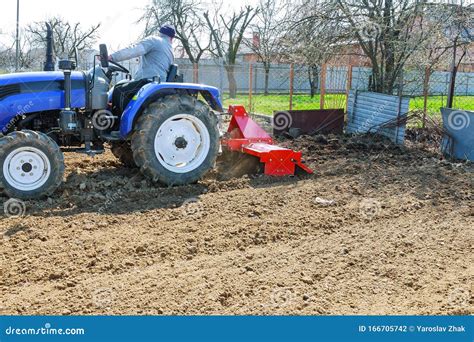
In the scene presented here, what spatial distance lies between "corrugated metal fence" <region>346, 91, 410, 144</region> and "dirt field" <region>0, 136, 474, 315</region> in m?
2.93

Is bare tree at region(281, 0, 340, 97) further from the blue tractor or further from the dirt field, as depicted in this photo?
the blue tractor

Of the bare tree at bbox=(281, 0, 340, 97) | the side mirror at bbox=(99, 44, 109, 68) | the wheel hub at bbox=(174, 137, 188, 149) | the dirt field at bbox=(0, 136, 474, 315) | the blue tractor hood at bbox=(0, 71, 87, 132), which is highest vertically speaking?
the bare tree at bbox=(281, 0, 340, 97)

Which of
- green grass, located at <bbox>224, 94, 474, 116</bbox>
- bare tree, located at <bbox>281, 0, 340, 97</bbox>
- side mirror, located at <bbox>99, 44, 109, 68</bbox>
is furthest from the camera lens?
green grass, located at <bbox>224, 94, 474, 116</bbox>

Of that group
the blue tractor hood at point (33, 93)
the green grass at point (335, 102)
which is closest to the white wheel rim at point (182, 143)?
the blue tractor hood at point (33, 93)

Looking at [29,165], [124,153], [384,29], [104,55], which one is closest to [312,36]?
[384,29]

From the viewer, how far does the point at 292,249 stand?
14.2 feet

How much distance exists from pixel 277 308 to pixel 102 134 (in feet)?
11.6

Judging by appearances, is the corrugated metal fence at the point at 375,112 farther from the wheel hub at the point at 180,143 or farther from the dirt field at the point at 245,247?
the wheel hub at the point at 180,143

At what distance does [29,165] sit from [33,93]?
860 millimetres

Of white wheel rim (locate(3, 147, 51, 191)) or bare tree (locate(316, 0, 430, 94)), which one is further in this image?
bare tree (locate(316, 0, 430, 94))

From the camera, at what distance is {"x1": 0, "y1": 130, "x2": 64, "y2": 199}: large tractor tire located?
5.29 metres

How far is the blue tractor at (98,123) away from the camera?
5426 mm

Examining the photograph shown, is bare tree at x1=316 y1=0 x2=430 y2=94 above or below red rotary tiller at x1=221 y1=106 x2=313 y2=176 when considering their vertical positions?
above

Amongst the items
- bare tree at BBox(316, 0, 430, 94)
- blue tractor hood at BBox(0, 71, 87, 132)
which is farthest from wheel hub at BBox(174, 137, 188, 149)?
bare tree at BBox(316, 0, 430, 94)
